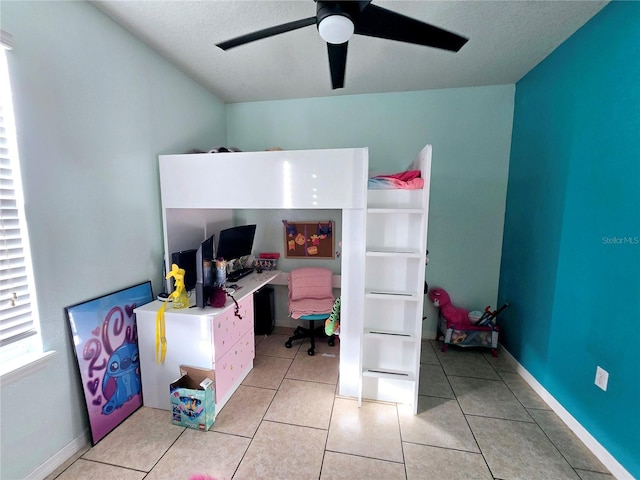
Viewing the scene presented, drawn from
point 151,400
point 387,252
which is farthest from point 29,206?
point 387,252

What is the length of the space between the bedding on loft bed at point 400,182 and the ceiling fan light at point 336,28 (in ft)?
3.00

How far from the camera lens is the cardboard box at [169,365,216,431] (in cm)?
173

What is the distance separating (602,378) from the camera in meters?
1.59

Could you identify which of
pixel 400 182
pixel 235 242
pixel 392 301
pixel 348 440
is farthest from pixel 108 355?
pixel 400 182

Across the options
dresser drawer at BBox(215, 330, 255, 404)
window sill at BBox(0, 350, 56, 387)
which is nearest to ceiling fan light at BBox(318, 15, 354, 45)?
dresser drawer at BBox(215, 330, 255, 404)

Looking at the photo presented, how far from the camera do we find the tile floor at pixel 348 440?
4.87ft

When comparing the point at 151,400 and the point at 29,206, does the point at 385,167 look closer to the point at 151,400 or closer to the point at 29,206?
the point at 29,206

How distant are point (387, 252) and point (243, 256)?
5.63 ft

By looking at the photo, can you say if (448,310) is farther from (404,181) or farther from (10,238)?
(10,238)

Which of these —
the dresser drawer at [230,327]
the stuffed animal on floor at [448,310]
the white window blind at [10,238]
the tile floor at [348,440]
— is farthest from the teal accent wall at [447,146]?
the white window blind at [10,238]

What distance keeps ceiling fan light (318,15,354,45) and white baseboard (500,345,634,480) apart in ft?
8.88

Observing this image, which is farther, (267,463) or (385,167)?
(385,167)

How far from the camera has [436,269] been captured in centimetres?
295

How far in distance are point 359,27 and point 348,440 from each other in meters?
2.37
